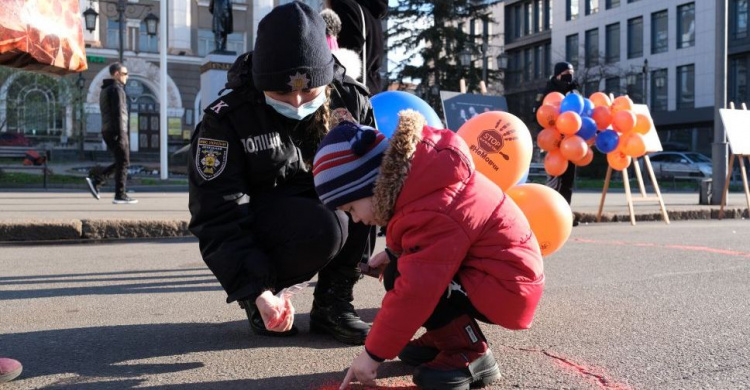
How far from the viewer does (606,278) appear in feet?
14.5

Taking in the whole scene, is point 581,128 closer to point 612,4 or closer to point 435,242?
point 435,242

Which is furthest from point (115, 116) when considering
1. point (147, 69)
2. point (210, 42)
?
point (210, 42)

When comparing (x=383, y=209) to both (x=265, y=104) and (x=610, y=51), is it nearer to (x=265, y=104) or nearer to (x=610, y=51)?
(x=265, y=104)

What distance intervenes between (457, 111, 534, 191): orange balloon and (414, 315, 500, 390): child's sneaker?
1.56 meters

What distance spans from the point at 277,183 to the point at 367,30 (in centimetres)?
197

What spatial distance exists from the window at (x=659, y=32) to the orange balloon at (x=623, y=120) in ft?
115

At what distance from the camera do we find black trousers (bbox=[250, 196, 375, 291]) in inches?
108

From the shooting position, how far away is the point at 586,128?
7.09 metres

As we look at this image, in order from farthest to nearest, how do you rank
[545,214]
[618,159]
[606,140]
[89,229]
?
[618,159]
[606,140]
[89,229]
[545,214]

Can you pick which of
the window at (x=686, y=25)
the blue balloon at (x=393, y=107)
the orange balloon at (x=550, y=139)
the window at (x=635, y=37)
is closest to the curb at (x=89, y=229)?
the orange balloon at (x=550, y=139)

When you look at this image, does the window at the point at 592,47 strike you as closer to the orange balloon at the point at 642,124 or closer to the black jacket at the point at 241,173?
the orange balloon at the point at 642,124

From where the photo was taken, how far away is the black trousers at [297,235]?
274cm

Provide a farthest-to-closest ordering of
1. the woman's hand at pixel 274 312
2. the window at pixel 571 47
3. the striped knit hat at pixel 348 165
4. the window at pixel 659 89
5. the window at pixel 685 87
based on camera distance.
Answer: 1. the window at pixel 571 47
2. the window at pixel 659 89
3. the window at pixel 685 87
4. the woman's hand at pixel 274 312
5. the striped knit hat at pixel 348 165

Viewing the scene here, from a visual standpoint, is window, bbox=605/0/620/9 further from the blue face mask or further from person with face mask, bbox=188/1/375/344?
the blue face mask
